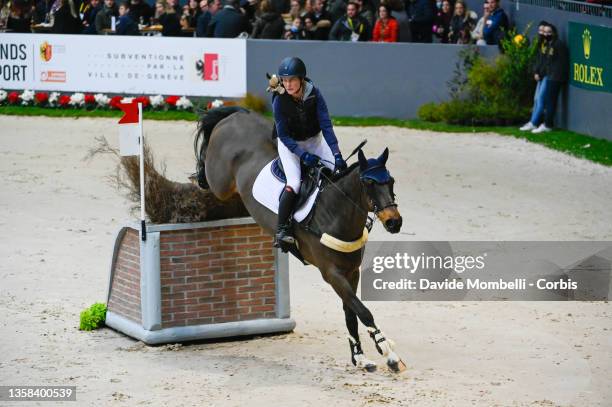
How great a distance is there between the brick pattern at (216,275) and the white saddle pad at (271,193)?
2.21 feet

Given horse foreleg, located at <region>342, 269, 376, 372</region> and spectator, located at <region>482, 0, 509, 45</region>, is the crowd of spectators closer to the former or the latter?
spectator, located at <region>482, 0, 509, 45</region>

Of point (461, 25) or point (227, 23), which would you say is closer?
point (461, 25)

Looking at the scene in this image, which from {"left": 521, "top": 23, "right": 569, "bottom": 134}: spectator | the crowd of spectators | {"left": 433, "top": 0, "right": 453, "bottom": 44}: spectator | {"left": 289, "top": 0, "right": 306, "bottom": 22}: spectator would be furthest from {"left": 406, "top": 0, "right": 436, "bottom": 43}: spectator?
{"left": 521, "top": 23, "right": 569, "bottom": 134}: spectator

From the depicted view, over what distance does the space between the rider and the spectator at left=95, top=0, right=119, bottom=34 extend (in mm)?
16084

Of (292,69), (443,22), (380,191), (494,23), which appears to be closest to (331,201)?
(380,191)

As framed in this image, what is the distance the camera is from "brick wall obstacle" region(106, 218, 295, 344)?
1084cm

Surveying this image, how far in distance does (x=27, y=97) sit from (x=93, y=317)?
1399cm

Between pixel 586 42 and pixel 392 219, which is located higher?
pixel 586 42

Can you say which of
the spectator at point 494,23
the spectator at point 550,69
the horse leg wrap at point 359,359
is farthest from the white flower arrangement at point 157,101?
the horse leg wrap at point 359,359

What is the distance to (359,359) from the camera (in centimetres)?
1003

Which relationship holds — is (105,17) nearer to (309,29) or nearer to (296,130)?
(309,29)

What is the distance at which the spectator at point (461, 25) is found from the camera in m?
23.0

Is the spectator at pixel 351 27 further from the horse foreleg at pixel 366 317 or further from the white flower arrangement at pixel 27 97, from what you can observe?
the horse foreleg at pixel 366 317

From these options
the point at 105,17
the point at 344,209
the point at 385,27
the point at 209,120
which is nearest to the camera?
the point at 344,209
